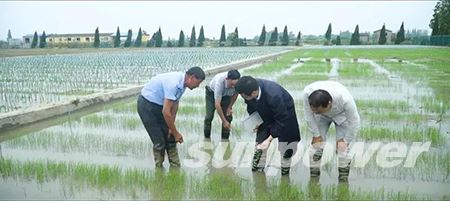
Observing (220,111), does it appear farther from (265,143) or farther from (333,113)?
(333,113)

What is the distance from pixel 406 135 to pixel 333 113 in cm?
242

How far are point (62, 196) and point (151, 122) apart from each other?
102cm

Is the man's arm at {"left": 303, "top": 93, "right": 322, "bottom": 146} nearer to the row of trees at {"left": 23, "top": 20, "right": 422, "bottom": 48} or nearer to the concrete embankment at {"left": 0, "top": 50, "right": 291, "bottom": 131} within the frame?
the concrete embankment at {"left": 0, "top": 50, "right": 291, "bottom": 131}

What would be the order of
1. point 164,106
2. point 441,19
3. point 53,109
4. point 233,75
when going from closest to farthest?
point 164,106, point 233,75, point 53,109, point 441,19

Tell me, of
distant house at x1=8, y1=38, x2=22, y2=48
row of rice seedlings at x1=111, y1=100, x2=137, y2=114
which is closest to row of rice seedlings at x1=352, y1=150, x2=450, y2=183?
row of rice seedlings at x1=111, y1=100, x2=137, y2=114

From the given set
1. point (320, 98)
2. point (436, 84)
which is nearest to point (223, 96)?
point (320, 98)

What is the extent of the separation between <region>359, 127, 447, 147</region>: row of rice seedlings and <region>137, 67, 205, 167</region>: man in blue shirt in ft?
8.65

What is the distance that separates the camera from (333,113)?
149 inches

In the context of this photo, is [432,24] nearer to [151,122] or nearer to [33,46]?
[33,46]

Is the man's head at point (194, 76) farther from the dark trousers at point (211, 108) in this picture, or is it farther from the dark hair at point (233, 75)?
the dark trousers at point (211, 108)

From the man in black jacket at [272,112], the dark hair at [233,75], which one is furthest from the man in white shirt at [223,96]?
the man in black jacket at [272,112]

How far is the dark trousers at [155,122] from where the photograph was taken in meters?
4.27

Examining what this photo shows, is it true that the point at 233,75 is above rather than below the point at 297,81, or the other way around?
above

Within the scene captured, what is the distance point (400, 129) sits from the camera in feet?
20.3
